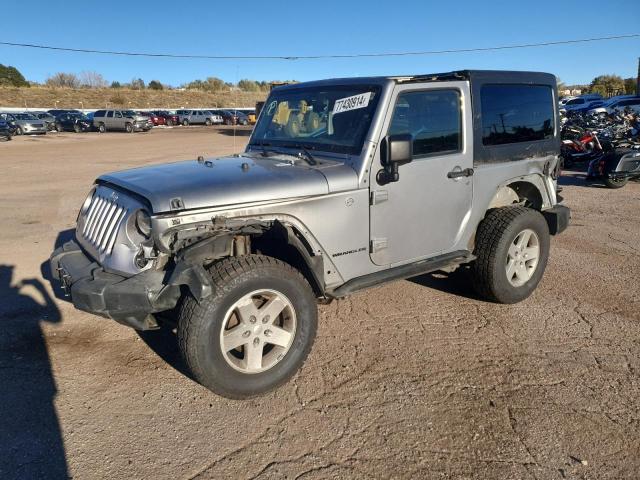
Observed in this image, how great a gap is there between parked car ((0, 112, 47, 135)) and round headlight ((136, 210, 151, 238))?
3557cm

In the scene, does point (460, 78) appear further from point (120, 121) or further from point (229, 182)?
point (120, 121)

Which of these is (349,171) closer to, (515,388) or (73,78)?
(515,388)

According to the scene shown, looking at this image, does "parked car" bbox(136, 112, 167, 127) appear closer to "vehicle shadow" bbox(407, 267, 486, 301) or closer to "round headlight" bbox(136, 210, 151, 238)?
"vehicle shadow" bbox(407, 267, 486, 301)

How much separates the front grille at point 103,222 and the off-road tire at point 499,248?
9.82ft

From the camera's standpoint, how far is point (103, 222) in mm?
3514

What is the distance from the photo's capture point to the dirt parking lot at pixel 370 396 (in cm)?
272

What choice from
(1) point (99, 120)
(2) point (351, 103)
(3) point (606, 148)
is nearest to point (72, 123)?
(1) point (99, 120)

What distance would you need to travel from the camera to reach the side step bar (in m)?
3.62

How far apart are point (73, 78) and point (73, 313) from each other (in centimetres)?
9238

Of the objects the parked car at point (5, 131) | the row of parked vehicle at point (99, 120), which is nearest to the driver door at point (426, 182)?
the row of parked vehicle at point (99, 120)

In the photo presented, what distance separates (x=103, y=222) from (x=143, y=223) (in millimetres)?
519

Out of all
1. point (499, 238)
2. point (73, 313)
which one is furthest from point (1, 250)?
point (499, 238)

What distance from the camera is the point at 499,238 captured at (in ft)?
14.5

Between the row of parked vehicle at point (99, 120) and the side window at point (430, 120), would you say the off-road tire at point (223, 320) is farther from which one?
the row of parked vehicle at point (99, 120)
